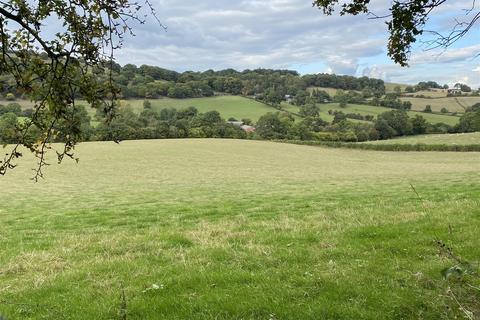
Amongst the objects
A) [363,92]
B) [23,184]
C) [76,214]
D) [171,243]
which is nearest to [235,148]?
[23,184]

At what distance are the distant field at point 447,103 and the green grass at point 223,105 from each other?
45.3m

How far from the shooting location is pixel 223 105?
453 feet

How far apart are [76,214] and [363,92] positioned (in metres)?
146

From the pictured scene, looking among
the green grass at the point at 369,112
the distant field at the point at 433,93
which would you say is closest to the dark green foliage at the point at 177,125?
the green grass at the point at 369,112

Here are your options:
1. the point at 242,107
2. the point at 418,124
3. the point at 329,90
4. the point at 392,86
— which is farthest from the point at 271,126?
the point at 392,86

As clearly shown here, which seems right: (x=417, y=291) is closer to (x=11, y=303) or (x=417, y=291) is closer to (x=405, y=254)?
(x=405, y=254)

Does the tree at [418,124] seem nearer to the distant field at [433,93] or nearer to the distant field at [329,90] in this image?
the distant field at [433,93]

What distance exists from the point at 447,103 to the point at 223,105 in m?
69.4

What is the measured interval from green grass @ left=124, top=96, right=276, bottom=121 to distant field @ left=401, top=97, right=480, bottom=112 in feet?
149

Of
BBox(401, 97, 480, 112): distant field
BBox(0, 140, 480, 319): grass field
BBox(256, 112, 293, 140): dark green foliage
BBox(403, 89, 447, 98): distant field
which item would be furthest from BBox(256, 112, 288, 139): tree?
BBox(0, 140, 480, 319): grass field

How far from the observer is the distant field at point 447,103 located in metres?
133

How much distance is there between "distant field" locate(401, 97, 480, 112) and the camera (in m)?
133

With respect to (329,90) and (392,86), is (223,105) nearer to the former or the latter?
(329,90)

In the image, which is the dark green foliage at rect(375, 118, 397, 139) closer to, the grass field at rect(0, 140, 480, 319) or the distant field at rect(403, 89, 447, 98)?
the distant field at rect(403, 89, 447, 98)
